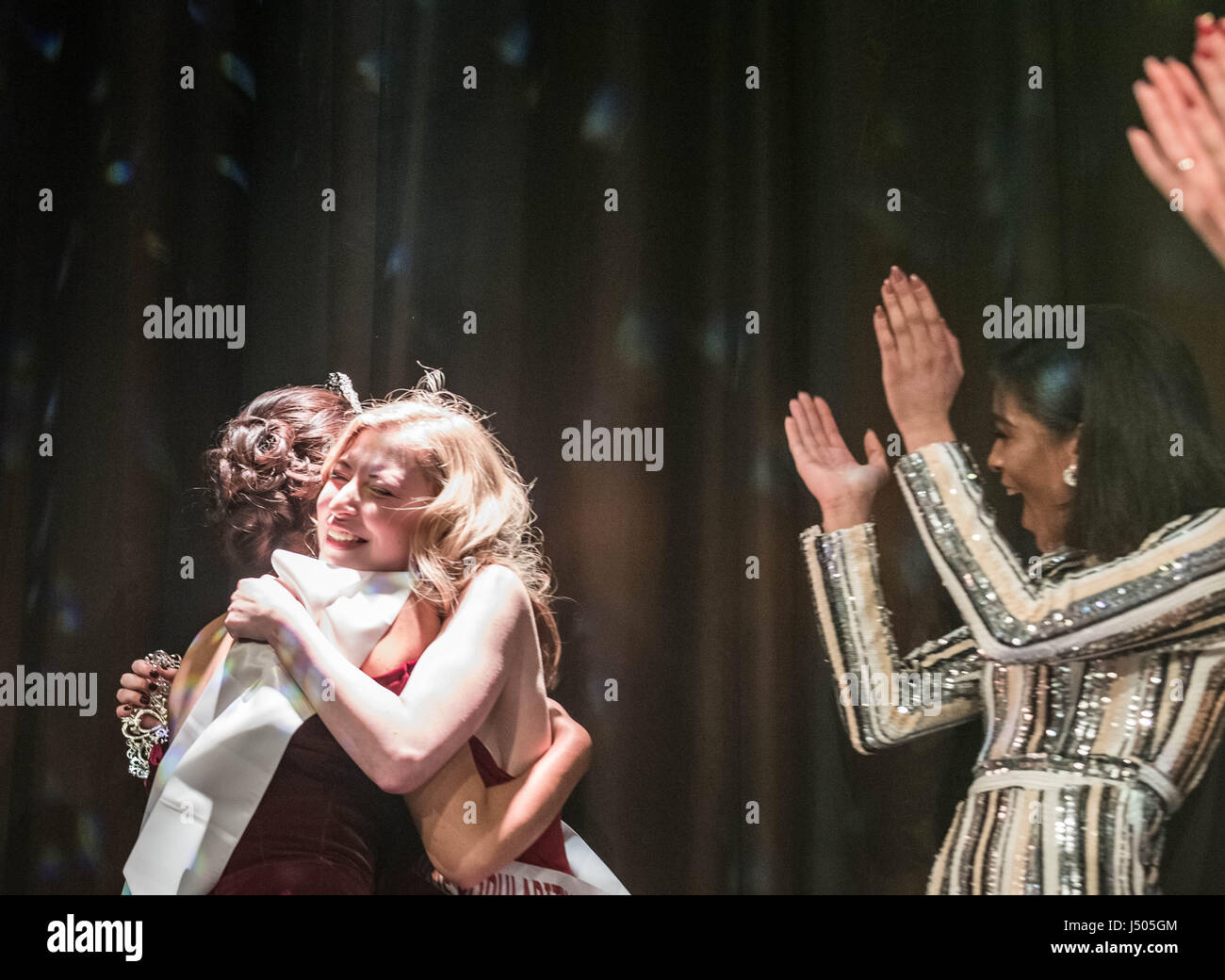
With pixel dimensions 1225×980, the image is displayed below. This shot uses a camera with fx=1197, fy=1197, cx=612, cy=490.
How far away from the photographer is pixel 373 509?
2070mm

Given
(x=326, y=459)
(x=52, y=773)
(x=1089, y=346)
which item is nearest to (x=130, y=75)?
(x=326, y=459)

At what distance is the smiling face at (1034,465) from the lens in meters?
2.04

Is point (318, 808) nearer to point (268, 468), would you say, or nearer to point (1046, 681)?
point (268, 468)

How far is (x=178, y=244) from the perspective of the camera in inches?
85.8

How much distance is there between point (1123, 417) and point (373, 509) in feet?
4.27

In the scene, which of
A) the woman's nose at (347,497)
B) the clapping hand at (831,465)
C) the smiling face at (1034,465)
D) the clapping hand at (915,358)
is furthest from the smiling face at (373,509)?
the smiling face at (1034,465)

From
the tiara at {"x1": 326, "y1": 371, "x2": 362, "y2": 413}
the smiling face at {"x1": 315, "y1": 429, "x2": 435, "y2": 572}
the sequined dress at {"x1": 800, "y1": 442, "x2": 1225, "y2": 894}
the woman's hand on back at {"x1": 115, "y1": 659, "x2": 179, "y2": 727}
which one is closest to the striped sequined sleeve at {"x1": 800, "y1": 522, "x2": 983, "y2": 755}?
the sequined dress at {"x1": 800, "y1": 442, "x2": 1225, "y2": 894}

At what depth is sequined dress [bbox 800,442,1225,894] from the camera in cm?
193

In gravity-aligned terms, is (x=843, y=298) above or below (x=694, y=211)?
below

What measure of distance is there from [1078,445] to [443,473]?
1096 millimetres

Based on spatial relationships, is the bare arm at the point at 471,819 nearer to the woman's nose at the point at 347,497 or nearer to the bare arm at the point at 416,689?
the bare arm at the point at 416,689

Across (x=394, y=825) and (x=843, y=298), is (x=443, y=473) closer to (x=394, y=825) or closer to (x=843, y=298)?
(x=394, y=825)

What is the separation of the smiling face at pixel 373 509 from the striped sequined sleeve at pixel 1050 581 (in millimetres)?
860

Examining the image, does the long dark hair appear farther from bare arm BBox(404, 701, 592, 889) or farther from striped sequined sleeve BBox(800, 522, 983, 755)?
bare arm BBox(404, 701, 592, 889)
